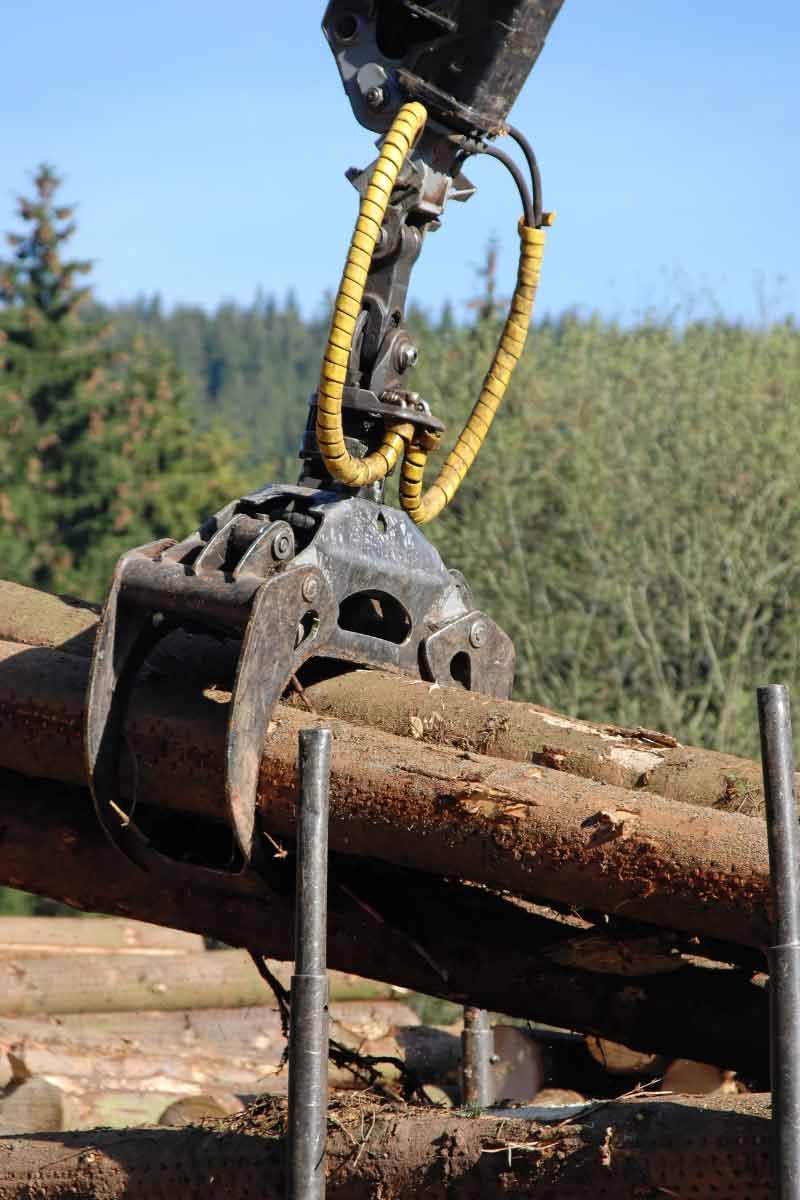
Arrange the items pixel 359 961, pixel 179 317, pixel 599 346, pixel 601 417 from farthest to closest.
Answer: pixel 179 317
pixel 599 346
pixel 601 417
pixel 359 961

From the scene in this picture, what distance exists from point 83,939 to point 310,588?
13.9 feet

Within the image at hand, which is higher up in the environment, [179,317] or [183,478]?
→ [179,317]

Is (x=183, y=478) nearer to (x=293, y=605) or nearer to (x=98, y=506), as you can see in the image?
(x=98, y=506)

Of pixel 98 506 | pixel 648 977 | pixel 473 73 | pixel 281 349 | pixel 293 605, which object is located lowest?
pixel 648 977

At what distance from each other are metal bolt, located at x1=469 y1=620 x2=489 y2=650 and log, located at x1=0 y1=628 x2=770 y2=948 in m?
0.82

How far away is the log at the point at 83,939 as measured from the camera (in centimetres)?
727

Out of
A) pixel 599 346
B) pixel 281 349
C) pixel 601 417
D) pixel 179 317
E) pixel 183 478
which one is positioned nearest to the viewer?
pixel 601 417

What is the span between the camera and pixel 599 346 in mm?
21672

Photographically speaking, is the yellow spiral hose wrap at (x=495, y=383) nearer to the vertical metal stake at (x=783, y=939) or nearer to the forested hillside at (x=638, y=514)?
the vertical metal stake at (x=783, y=939)

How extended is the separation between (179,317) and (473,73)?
132152 millimetres

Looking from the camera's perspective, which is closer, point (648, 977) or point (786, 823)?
point (786, 823)

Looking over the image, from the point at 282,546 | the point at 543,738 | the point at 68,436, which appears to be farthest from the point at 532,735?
the point at 68,436

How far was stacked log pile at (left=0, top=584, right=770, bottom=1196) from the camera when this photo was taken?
3170mm

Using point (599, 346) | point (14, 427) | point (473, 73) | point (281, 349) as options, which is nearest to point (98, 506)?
point (14, 427)
